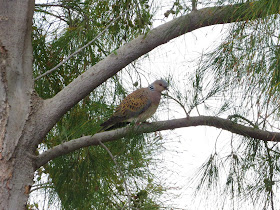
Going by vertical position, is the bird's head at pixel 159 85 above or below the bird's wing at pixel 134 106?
above

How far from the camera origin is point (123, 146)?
2352 millimetres

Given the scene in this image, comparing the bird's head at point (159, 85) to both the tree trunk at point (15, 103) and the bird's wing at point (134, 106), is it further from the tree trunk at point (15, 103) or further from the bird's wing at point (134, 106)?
the tree trunk at point (15, 103)

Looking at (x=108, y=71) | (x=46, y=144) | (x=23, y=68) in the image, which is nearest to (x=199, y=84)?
(x=108, y=71)

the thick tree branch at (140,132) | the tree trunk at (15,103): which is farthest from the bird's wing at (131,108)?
the tree trunk at (15,103)

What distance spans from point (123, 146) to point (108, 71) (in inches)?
→ 16.1

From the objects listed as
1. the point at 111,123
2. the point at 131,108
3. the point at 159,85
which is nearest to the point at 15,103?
the point at 111,123

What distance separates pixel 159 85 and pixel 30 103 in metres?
0.65

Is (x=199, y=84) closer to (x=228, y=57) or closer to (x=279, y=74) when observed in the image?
(x=228, y=57)

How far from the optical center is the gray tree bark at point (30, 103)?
6.81 ft

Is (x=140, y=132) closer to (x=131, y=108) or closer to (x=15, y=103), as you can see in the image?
(x=131, y=108)

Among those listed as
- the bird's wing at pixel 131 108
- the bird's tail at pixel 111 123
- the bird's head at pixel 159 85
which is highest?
the bird's head at pixel 159 85

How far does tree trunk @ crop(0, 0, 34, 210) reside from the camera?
2070 mm

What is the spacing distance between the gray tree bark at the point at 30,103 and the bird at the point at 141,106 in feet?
0.86

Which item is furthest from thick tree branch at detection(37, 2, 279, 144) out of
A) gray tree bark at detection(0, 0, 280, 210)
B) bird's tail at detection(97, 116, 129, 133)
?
bird's tail at detection(97, 116, 129, 133)
